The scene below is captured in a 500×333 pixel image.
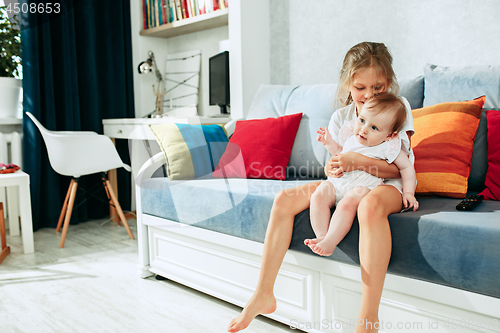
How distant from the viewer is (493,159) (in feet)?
4.41

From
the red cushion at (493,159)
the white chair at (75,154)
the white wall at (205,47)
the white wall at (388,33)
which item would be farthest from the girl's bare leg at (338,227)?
the white wall at (205,47)

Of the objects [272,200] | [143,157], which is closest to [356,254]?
[272,200]

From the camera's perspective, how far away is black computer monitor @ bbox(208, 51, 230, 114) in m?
2.61

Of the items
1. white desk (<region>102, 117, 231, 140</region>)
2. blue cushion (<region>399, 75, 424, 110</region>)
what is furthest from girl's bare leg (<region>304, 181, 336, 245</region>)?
white desk (<region>102, 117, 231, 140</region>)

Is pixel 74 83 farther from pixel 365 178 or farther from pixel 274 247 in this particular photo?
pixel 365 178

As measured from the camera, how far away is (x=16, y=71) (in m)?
2.92

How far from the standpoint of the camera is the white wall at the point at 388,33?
183 cm

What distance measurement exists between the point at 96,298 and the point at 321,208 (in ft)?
3.54

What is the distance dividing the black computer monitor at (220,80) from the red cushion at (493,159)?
1.62 m

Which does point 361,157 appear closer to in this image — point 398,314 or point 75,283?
point 398,314

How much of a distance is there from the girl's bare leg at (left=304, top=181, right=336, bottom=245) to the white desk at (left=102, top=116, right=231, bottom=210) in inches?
47.0

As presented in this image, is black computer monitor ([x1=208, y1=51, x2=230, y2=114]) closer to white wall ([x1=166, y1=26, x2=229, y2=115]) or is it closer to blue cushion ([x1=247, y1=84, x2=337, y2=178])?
white wall ([x1=166, y1=26, x2=229, y2=115])

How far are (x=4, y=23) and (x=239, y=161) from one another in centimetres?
219

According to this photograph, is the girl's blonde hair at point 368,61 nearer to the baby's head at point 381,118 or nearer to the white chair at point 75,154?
the baby's head at point 381,118
